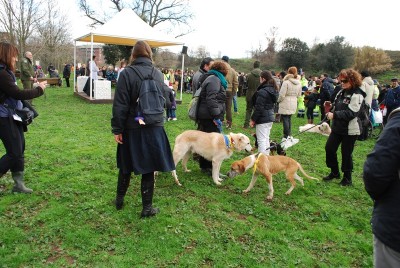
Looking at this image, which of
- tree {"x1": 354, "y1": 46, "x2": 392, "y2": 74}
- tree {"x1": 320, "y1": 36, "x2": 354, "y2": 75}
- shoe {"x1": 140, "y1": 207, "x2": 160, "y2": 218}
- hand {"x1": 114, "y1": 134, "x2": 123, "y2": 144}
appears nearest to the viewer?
hand {"x1": 114, "y1": 134, "x2": 123, "y2": 144}

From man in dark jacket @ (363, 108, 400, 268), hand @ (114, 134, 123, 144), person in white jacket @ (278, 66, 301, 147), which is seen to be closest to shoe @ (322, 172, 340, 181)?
person in white jacket @ (278, 66, 301, 147)

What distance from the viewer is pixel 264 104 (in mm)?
6074

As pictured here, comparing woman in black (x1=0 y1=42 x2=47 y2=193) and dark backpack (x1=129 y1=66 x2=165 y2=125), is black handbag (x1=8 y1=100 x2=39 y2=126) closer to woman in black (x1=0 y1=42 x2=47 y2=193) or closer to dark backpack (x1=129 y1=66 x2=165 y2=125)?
woman in black (x1=0 y1=42 x2=47 y2=193)

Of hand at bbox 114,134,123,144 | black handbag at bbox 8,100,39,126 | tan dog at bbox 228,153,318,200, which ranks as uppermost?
black handbag at bbox 8,100,39,126

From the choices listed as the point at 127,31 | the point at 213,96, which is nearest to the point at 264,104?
the point at 213,96

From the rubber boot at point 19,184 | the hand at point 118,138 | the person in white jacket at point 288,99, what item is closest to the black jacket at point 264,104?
the person in white jacket at point 288,99

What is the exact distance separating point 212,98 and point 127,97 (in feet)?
6.02

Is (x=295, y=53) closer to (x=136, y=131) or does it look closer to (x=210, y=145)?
(x=210, y=145)

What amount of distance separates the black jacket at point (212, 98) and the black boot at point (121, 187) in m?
1.85

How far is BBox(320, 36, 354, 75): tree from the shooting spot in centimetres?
2903

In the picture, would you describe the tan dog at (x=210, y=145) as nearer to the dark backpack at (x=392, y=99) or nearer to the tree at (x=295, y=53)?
the dark backpack at (x=392, y=99)

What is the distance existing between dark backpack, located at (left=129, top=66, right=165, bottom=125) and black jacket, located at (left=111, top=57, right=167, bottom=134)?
1.8 inches

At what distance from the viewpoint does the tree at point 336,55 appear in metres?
29.0

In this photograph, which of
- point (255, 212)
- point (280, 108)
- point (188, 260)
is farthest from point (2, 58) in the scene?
point (280, 108)
